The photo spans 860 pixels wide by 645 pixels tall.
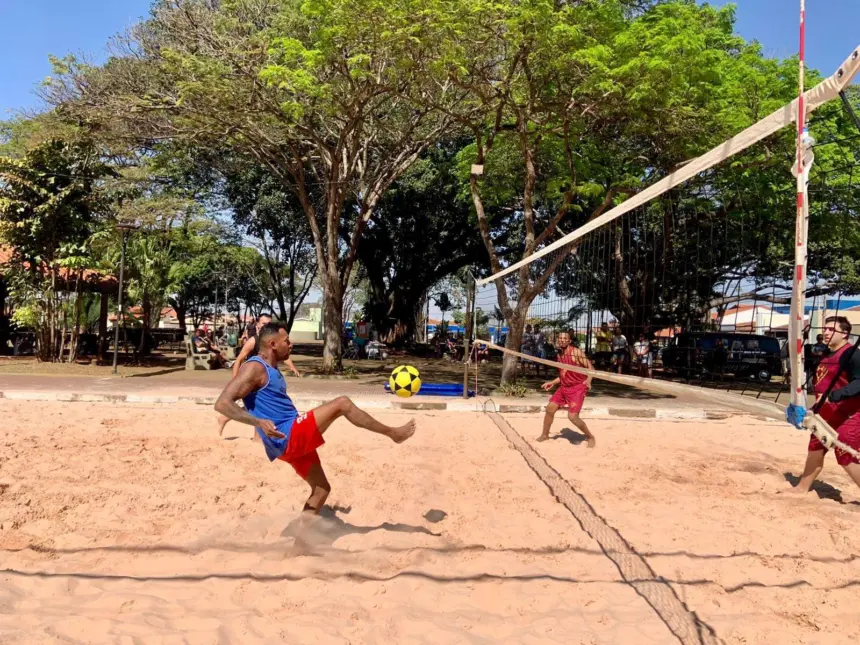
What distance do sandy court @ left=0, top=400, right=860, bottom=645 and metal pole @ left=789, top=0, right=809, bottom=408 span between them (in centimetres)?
116

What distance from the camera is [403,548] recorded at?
3.69 metres

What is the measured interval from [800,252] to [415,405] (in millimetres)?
7255

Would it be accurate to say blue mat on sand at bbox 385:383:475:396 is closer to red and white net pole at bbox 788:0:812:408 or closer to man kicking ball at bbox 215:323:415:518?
man kicking ball at bbox 215:323:415:518

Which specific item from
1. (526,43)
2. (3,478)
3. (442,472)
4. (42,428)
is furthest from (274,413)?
(526,43)

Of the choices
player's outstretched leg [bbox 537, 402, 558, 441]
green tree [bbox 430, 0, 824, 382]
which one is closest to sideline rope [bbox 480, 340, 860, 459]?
player's outstretched leg [bbox 537, 402, 558, 441]

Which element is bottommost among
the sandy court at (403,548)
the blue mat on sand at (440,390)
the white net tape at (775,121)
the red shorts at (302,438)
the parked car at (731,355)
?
the sandy court at (403,548)

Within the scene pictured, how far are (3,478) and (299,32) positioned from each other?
1028cm

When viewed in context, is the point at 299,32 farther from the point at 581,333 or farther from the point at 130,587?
the point at 130,587

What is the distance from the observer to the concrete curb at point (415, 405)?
9.36 m

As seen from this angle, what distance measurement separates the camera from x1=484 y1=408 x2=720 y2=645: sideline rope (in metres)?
2.79

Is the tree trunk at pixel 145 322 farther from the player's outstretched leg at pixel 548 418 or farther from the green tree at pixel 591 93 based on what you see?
the player's outstretched leg at pixel 548 418

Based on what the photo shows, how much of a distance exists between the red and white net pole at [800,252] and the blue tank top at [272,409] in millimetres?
2682

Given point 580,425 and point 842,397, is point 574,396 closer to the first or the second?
point 580,425

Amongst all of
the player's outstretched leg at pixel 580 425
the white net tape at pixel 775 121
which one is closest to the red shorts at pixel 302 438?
the white net tape at pixel 775 121
